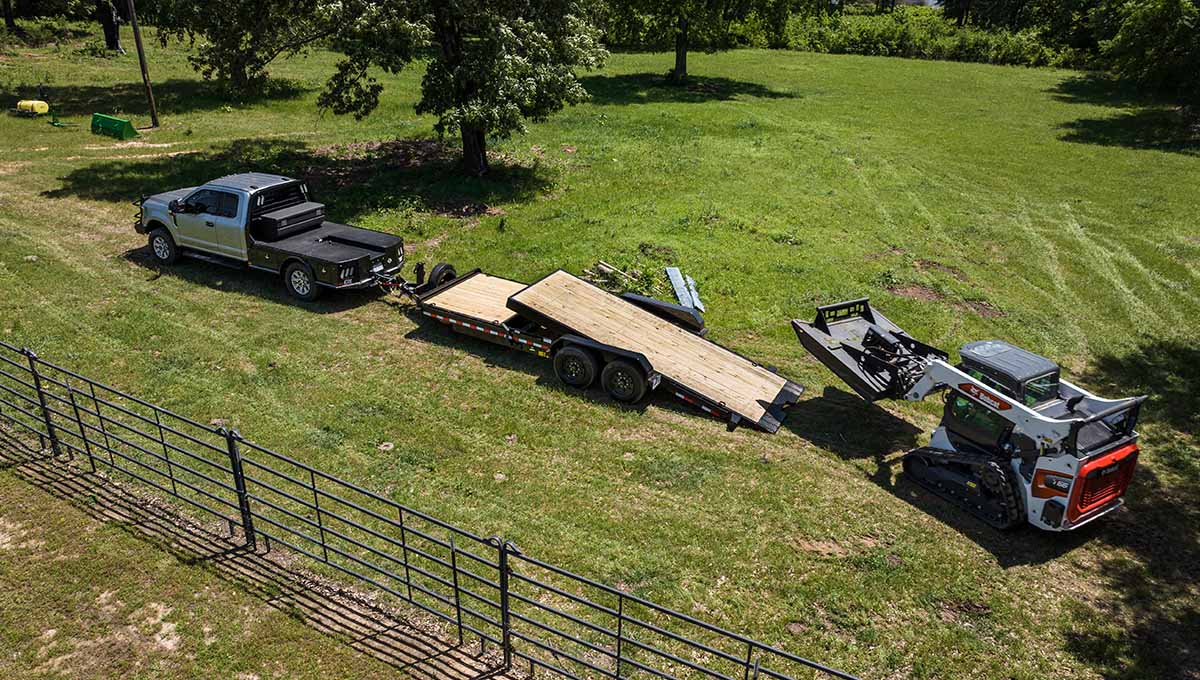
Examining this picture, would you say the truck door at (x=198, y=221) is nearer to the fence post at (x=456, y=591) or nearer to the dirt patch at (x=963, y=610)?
the fence post at (x=456, y=591)

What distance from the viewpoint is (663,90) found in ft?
133

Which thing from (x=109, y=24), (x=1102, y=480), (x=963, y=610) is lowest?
(x=963, y=610)

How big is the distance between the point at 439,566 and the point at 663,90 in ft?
119

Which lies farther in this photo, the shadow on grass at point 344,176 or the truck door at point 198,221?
the shadow on grass at point 344,176

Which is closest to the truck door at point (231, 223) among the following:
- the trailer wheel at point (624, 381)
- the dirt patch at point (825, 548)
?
the trailer wheel at point (624, 381)

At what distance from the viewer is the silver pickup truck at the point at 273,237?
15.4 metres

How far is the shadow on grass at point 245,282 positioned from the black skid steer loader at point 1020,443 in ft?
36.2

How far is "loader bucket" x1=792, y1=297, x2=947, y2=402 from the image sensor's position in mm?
11750

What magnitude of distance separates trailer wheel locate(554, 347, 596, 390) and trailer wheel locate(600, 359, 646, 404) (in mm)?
249

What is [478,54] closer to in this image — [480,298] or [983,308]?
[480,298]

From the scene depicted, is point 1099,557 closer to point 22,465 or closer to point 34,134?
point 22,465

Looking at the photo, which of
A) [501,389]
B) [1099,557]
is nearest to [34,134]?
[501,389]

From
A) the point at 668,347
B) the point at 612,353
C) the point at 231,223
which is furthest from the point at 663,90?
the point at 612,353

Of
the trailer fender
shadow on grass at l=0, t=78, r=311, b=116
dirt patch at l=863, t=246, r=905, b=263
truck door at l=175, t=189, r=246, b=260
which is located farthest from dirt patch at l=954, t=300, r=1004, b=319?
shadow on grass at l=0, t=78, r=311, b=116
